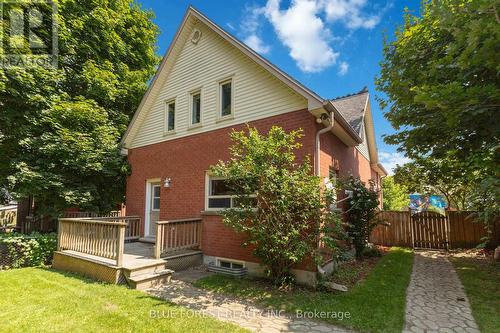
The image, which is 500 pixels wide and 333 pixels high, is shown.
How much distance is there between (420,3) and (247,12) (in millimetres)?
6041

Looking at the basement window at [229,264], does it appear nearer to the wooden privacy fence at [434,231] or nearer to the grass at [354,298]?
the grass at [354,298]

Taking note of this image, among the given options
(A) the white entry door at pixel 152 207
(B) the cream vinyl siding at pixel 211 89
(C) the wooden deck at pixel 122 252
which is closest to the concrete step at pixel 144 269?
(C) the wooden deck at pixel 122 252

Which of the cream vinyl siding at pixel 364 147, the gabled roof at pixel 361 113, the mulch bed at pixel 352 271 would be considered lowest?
the mulch bed at pixel 352 271

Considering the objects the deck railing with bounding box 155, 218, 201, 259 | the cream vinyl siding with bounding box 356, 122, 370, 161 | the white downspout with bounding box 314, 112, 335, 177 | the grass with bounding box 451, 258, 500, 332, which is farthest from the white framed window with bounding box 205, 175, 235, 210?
the cream vinyl siding with bounding box 356, 122, 370, 161

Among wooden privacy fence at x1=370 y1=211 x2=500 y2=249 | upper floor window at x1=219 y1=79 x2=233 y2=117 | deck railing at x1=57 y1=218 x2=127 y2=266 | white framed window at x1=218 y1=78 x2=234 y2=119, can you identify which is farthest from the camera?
wooden privacy fence at x1=370 y1=211 x2=500 y2=249

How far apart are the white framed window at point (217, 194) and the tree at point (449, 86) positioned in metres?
5.53

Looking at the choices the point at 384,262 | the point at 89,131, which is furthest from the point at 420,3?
the point at 89,131

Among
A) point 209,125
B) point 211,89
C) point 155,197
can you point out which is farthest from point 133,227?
point 211,89

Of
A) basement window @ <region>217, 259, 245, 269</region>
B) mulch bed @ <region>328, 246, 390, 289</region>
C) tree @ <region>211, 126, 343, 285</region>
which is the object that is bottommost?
mulch bed @ <region>328, 246, 390, 289</region>

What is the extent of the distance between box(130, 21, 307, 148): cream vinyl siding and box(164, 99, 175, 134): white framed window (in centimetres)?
16

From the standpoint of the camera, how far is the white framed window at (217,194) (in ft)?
28.0

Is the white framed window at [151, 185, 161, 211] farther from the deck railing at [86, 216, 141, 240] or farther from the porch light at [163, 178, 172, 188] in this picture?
the porch light at [163, 178, 172, 188]

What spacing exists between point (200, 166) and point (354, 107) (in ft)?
28.0

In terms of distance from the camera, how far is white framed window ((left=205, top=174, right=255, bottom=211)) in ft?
28.0
